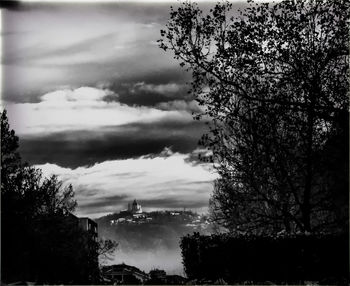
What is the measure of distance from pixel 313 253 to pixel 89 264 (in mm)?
36892

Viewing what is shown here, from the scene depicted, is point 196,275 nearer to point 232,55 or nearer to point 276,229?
point 276,229

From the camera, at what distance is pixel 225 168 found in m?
23.0

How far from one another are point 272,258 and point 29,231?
1561 cm

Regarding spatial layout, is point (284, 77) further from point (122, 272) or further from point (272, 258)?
point (122, 272)

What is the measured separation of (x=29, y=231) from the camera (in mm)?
27094

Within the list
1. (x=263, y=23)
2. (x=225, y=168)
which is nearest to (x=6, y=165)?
(x=225, y=168)

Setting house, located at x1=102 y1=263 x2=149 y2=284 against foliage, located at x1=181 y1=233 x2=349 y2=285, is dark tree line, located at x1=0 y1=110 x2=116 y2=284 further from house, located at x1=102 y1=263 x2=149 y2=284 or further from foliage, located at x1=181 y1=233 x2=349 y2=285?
house, located at x1=102 y1=263 x2=149 y2=284

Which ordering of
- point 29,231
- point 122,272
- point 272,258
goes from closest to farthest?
point 272,258, point 29,231, point 122,272

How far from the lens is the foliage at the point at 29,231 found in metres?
22.5

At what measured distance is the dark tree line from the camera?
22.4 m

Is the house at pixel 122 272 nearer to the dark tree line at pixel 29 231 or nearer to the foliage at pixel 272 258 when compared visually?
the dark tree line at pixel 29 231

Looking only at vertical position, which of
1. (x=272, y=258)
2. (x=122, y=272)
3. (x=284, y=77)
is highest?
(x=284, y=77)

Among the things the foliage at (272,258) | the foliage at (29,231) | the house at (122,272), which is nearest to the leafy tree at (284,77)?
the foliage at (272,258)

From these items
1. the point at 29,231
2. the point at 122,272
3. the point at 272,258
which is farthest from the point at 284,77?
the point at 122,272
